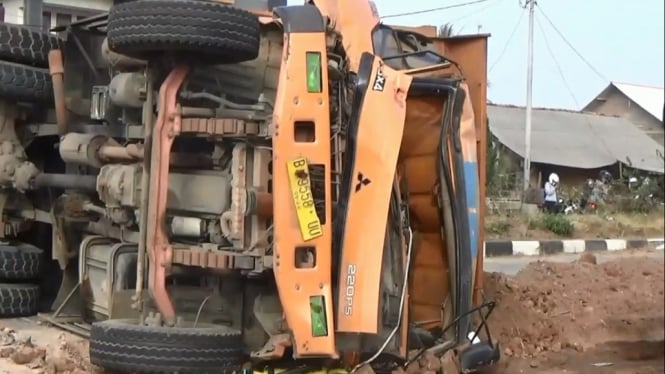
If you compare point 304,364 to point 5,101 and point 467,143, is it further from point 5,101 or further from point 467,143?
point 5,101

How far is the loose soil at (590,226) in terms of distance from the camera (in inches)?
50.0

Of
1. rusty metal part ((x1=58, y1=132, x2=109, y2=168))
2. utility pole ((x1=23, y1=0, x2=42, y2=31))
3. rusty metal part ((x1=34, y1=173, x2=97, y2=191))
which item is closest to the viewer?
rusty metal part ((x1=58, y1=132, x2=109, y2=168))

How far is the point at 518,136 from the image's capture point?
3006mm

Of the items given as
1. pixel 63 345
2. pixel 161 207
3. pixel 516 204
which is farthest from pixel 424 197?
pixel 63 345

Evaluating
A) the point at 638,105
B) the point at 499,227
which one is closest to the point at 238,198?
the point at 499,227

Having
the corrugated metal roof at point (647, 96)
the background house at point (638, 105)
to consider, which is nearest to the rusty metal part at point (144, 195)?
the background house at point (638, 105)

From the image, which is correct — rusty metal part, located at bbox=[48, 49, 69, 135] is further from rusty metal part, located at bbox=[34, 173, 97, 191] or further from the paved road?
the paved road

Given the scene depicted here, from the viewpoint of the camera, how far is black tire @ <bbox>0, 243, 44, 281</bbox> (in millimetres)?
5418

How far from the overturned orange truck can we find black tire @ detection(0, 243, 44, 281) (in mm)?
869

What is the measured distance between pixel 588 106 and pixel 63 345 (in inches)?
134

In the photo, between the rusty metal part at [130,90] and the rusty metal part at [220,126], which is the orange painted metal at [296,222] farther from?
the rusty metal part at [130,90]

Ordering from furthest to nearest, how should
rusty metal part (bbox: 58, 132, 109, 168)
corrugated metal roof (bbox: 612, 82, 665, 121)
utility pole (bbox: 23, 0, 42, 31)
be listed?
utility pole (bbox: 23, 0, 42, 31) < rusty metal part (bbox: 58, 132, 109, 168) < corrugated metal roof (bbox: 612, 82, 665, 121)

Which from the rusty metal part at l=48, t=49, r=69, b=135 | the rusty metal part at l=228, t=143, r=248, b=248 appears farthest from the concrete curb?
the rusty metal part at l=48, t=49, r=69, b=135

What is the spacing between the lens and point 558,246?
3.73 m
